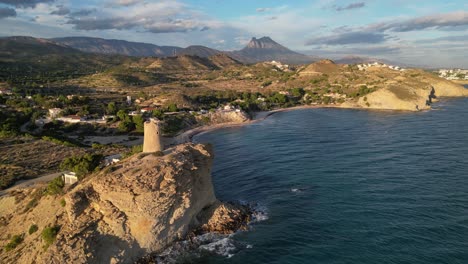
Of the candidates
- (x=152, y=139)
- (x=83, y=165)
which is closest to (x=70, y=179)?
(x=83, y=165)

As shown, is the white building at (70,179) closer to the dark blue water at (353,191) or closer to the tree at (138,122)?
the dark blue water at (353,191)

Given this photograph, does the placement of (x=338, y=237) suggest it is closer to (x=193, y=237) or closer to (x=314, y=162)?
(x=193, y=237)

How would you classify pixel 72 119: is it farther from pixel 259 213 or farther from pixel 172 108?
pixel 259 213

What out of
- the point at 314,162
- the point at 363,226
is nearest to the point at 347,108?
the point at 314,162

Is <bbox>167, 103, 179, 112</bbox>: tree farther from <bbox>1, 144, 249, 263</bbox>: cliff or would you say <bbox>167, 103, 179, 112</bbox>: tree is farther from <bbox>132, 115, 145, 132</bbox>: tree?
<bbox>1, 144, 249, 263</bbox>: cliff

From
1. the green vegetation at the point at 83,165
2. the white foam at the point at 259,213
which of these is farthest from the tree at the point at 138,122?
the white foam at the point at 259,213

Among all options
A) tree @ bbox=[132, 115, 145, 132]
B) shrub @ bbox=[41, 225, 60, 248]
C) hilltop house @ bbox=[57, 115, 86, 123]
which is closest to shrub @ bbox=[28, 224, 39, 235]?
shrub @ bbox=[41, 225, 60, 248]
